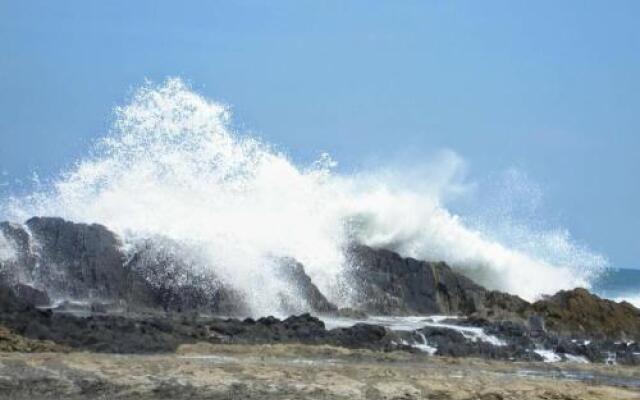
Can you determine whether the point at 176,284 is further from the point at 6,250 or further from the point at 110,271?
the point at 6,250

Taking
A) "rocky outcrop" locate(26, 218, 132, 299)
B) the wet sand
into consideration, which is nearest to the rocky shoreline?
"rocky outcrop" locate(26, 218, 132, 299)

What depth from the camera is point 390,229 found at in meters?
28.8

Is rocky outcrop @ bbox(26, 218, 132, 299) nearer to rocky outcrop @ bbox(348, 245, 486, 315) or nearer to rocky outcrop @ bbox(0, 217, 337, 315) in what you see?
rocky outcrop @ bbox(0, 217, 337, 315)

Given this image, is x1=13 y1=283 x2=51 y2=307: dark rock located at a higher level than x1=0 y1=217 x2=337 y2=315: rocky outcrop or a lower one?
lower

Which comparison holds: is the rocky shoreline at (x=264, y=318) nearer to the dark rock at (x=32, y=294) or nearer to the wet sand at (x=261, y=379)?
the dark rock at (x=32, y=294)

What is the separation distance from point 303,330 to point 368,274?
8.25 metres

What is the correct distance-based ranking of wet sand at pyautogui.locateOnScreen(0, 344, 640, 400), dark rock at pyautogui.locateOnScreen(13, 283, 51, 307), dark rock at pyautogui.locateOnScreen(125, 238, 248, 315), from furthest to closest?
1. dark rock at pyautogui.locateOnScreen(125, 238, 248, 315)
2. dark rock at pyautogui.locateOnScreen(13, 283, 51, 307)
3. wet sand at pyautogui.locateOnScreen(0, 344, 640, 400)

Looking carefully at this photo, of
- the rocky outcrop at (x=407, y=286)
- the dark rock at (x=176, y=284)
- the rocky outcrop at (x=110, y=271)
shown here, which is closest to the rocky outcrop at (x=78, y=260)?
the rocky outcrop at (x=110, y=271)

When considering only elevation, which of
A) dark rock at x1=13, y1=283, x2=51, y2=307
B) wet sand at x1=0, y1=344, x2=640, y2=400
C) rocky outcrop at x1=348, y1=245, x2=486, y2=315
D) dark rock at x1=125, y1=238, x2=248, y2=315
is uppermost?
rocky outcrop at x1=348, y1=245, x2=486, y2=315

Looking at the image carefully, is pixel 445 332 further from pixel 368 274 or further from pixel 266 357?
pixel 368 274

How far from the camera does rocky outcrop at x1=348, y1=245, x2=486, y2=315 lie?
78.3 ft

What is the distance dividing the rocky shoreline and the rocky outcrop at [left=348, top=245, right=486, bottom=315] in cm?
3

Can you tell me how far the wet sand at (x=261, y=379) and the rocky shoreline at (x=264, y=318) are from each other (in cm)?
138

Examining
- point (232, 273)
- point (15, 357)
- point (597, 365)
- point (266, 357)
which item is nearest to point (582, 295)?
point (597, 365)
